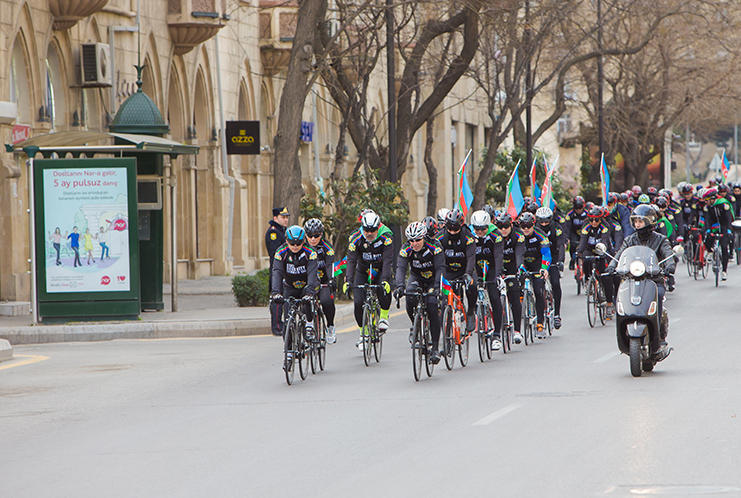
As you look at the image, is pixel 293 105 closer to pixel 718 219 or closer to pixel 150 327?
pixel 150 327

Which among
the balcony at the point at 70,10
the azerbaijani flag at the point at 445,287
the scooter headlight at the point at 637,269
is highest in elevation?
the balcony at the point at 70,10

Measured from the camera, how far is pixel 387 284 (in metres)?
15.5

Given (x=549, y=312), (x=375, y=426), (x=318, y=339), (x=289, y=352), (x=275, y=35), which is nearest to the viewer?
(x=375, y=426)

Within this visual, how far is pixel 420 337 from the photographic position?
14000 millimetres

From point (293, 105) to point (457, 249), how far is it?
8512 millimetres

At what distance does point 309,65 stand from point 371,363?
8485mm

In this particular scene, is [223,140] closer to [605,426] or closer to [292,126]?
[292,126]

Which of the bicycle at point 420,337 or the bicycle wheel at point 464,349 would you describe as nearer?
the bicycle at point 420,337

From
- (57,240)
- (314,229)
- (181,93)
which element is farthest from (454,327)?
(181,93)

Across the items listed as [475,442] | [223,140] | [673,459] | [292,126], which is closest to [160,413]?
[475,442]

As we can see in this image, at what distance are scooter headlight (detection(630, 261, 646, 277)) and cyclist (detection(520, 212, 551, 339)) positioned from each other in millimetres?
4612

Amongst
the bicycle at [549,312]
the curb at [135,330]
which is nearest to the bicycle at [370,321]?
the bicycle at [549,312]

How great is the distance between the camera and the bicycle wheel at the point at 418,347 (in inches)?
542

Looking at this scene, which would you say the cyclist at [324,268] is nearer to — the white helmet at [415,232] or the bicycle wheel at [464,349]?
the white helmet at [415,232]
